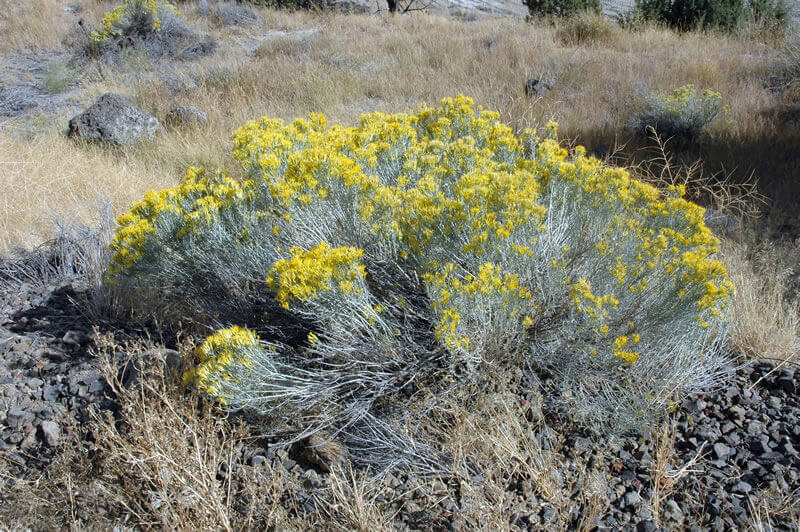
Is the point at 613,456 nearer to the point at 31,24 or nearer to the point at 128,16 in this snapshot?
the point at 128,16

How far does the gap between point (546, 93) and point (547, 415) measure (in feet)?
19.8

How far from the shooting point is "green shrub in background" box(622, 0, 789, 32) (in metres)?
10.7

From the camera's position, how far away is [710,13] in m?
11.0

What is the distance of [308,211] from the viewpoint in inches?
105

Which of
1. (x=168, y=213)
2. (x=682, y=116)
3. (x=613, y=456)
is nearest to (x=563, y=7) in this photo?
(x=682, y=116)

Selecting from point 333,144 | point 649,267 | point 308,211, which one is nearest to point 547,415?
point 649,267

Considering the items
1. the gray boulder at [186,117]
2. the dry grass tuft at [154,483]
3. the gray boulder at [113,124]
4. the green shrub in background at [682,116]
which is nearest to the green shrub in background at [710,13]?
the green shrub in background at [682,116]

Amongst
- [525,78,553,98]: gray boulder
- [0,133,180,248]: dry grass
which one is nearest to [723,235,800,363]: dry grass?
[525,78,553,98]: gray boulder

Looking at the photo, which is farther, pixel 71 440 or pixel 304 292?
pixel 71 440

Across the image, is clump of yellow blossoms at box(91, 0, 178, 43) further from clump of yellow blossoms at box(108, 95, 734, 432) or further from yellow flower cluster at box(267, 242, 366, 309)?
yellow flower cluster at box(267, 242, 366, 309)

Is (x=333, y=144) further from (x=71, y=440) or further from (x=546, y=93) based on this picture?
(x=546, y=93)

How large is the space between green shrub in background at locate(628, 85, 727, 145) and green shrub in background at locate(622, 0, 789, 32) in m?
5.56

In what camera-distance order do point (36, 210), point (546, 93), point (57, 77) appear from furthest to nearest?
1. point (57, 77)
2. point (546, 93)
3. point (36, 210)

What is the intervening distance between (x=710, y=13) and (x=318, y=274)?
1228cm
